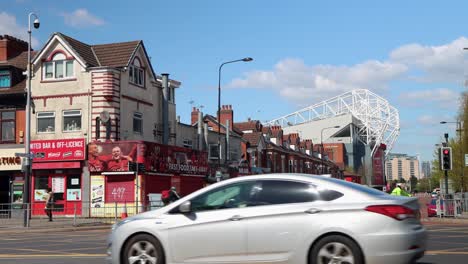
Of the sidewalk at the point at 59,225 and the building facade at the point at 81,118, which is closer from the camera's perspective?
the sidewalk at the point at 59,225

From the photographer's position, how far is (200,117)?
46.6m

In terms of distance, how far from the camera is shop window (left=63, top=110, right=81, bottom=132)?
119 feet

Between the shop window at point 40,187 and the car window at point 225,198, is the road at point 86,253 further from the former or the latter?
the shop window at point 40,187

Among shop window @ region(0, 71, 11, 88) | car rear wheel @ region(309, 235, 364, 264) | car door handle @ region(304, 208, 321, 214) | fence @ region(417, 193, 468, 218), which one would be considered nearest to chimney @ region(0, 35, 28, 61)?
shop window @ region(0, 71, 11, 88)

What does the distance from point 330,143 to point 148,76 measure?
120m

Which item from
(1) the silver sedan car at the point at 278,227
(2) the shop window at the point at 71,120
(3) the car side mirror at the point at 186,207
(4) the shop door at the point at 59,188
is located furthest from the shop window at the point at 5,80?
(3) the car side mirror at the point at 186,207

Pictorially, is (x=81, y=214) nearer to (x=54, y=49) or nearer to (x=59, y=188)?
(x=59, y=188)

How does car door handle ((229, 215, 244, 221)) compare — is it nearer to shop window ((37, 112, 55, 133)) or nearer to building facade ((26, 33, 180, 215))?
building facade ((26, 33, 180, 215))

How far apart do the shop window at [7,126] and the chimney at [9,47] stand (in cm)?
607

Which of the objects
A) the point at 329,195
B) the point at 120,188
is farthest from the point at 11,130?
the point at 329,195

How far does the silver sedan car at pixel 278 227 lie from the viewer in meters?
7.68

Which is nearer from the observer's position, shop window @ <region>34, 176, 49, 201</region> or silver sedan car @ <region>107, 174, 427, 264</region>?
silver sedan car @ <region>107, 174, 427, 264</region>

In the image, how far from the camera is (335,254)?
7734 millimetres

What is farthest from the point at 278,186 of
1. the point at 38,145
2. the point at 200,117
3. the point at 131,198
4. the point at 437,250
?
the point at 200,117
